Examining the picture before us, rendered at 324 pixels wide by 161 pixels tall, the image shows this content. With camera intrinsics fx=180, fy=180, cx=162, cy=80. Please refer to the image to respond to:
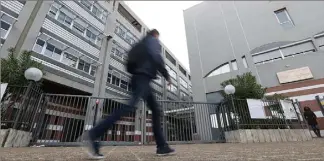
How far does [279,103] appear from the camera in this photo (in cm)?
785

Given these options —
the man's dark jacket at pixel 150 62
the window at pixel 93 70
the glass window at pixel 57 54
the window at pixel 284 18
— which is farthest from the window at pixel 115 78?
the man's dark jacket at pixel 150 62

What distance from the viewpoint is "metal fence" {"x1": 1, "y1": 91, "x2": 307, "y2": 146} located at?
17.0ft

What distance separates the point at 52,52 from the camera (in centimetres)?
1362

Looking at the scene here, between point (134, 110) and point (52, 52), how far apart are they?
14.2 meters

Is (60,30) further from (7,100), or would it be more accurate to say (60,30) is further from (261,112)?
(261,112)

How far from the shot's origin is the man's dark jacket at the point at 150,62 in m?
2.19

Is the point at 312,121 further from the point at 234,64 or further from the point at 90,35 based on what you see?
the point at 90,35

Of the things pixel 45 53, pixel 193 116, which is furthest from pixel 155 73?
pixel 45 53

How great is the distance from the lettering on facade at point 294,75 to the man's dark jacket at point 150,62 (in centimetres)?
1499

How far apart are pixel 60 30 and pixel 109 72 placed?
6.00 m

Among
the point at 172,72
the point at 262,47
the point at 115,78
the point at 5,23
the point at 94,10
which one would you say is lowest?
the point at 115,78

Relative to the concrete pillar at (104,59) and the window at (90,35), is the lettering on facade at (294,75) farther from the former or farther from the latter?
the window at (90,35)

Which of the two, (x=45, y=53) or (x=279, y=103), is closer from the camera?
(x=279, y=103)

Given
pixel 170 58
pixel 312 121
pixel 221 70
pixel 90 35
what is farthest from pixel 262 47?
pixel 170 58
